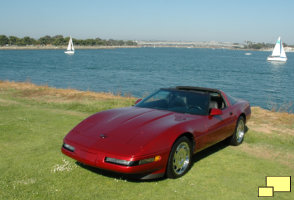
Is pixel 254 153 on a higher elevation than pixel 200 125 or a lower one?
lower

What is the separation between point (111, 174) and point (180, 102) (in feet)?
6.60

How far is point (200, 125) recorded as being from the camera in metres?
5.25

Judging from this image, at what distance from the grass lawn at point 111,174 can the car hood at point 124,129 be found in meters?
0.55

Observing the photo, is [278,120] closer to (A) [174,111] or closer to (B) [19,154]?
(A) [174,111]

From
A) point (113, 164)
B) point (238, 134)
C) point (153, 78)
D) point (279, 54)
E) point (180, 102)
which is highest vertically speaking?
point (279, 54)

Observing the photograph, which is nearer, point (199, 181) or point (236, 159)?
point (199, 181)

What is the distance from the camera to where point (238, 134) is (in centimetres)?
691

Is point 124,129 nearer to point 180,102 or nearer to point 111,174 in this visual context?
point 111,174

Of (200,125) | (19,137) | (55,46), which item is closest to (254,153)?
(200,125)

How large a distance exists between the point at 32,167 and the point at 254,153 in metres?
4.43

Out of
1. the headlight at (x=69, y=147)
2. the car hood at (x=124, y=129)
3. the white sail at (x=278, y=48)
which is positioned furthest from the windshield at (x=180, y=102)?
the white sail at (x=278, y=48)

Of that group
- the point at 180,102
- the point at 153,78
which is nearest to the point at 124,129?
the point at 180,102

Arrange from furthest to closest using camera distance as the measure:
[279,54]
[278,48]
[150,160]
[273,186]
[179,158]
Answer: [279,54]
[278,48]
[179,158]
[273,186]
[150,160]

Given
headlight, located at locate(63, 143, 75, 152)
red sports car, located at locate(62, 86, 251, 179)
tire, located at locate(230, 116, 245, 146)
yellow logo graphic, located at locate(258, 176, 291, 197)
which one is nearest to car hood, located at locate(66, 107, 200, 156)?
red sports car, located at locate(62, 86, 251, 179)
